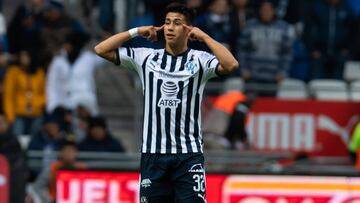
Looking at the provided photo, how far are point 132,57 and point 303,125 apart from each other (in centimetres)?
761

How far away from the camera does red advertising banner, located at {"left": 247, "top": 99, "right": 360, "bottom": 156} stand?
60.8 ft

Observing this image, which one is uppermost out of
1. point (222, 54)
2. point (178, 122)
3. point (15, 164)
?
point (222, 54)

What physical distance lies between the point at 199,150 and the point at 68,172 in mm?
4087

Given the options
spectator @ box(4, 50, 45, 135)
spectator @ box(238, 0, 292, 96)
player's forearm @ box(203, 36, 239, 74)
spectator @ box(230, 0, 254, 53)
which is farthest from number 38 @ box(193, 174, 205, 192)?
spectator @ box(230, 0, 254, 53)

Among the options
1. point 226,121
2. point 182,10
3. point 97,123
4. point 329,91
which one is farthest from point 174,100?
point 329,91

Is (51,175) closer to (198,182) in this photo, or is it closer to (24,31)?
(24,31)

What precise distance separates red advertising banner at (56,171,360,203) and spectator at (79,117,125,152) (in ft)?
8.18

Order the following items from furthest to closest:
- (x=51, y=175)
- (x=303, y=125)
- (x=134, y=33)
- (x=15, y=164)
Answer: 1. (x=303, y=125)
2. (x=51, y=175)
3. (x=15, y=164)
4. (x=134, y=33)

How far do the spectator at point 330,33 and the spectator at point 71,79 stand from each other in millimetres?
3229

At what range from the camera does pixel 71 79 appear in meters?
18.8

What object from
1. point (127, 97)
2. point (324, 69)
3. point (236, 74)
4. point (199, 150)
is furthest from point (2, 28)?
point (199, 150)

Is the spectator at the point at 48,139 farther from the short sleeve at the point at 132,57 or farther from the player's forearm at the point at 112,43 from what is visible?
the player's forearm at the point at 112,43

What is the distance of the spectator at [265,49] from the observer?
1872cm

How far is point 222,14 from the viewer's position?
19.2 m
